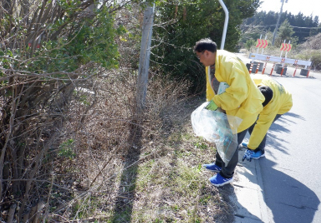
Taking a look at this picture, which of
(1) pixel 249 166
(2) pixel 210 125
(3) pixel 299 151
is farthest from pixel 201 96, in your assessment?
(2) pixel 210 125

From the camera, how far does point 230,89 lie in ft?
9.81

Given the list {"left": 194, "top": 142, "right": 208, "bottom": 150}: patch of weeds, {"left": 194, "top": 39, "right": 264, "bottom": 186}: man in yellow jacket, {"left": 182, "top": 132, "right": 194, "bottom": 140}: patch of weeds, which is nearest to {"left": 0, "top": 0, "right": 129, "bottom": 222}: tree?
{"left": 194, "top": 39, "right": 264, "bottom": 186}: man in yellow jacket

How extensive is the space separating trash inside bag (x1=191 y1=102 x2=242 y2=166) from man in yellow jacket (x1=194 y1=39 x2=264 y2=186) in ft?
0.27

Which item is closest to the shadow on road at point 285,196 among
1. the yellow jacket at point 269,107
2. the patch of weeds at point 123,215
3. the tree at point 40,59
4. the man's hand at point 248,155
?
the man's hand at point 248,155

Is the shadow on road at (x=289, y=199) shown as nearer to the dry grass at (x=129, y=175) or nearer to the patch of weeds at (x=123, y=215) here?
the dry grass at (x=129, y=175)

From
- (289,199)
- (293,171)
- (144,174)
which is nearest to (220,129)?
(144,174)

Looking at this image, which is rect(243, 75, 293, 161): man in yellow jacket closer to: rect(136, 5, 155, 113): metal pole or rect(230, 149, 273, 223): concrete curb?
rect(230, 149, 273, 223): concrete curb

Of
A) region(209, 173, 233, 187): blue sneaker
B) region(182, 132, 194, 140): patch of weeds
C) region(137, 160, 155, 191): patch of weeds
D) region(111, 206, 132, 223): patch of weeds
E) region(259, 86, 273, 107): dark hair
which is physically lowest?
region(111, 206, 132, 223): patch of weeds

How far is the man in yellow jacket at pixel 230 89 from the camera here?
9.76 ft

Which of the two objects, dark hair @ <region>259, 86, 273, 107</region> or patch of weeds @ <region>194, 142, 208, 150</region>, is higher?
dark hair @ <region>259, 86, 273, 107</region>

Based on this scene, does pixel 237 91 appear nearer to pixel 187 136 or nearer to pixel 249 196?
pixel 249 196

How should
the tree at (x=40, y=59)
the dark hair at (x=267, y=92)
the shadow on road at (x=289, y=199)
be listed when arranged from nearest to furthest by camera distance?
the tree at (x=40, y=59) → the shadow on road at (x=289, y=199) → the dark hair at (x=267, y=92)

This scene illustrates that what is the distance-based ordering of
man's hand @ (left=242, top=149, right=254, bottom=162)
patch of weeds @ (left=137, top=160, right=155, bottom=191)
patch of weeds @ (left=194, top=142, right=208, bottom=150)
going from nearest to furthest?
1. patch of weeds @ (left=137, top=160, right=155, bottom=191)
2. man's hand @ (left=242, top=149, right=254, bottom=162)
3. patch of weeds @ (left=194, top=142, right=208, bottom=150)

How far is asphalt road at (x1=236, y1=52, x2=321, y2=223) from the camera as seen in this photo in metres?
3.28
